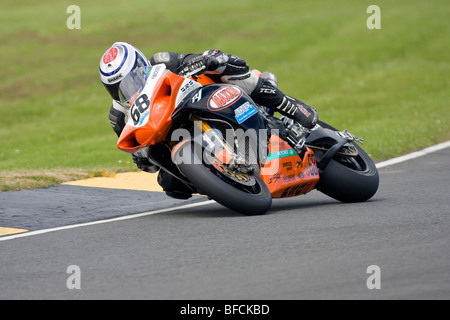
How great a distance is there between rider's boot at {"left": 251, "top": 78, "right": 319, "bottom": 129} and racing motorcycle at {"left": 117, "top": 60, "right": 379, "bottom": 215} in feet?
0.32

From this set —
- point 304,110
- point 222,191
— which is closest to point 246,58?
point 304,110

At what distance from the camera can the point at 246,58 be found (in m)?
29.0

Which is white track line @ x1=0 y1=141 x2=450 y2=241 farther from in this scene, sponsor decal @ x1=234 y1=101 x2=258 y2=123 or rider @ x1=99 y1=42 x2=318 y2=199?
sponsor decal @ x1=234 y1=101 x2=258 y2=123

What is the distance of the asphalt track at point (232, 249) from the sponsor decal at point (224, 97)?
0.95m

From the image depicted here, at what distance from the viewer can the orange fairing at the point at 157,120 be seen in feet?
22.4

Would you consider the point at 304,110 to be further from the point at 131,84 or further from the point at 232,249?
the point at 232,249

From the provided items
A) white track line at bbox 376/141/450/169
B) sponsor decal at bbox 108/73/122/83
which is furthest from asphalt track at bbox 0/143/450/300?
white track line at bbox 376/141/450/169

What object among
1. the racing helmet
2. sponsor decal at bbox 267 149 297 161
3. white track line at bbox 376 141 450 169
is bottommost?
sponsor decal at bbox 267 149 297 161

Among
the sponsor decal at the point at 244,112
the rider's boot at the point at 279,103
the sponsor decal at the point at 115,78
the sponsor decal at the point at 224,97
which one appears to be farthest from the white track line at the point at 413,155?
the sponsor decal at the point at 115,78

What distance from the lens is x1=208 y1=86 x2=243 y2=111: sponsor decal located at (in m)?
7.07

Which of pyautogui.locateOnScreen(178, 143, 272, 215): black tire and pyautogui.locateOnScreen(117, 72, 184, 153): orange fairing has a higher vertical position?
pyautogui.locateOnScreen(117, 72, 184, 153): orange fairing

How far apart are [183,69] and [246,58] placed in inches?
860

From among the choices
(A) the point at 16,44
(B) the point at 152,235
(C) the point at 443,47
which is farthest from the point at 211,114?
(A) the point at 16,44
